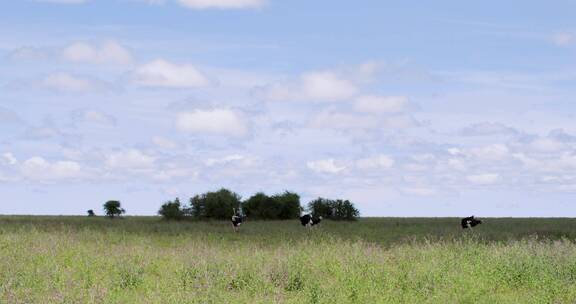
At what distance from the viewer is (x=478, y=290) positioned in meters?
12.9

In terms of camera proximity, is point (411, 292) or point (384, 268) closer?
point (411, 292)

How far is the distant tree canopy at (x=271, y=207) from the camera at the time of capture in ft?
158

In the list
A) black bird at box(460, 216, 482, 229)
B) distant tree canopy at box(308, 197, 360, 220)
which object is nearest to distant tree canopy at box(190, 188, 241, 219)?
distant tree canopy at box(308, 197, 360, 220)

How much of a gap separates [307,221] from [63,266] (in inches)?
933

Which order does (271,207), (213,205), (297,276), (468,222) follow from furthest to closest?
(271,207) → (213,205) → (468,222) → (297,276)

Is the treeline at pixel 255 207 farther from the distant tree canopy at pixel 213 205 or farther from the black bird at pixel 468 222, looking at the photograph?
the black bird at pixel 468 222

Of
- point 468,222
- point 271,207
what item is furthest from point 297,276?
point 271,207

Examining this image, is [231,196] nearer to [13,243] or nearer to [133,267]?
[13,243]

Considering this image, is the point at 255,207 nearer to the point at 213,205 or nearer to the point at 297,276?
the point at 213,205

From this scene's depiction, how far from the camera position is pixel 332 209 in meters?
49.0

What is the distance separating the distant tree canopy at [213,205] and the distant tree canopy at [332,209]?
605cm

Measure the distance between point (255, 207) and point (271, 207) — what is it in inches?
48.8

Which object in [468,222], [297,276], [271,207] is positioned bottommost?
[297,276]

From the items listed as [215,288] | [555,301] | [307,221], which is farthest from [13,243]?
[307,221]
